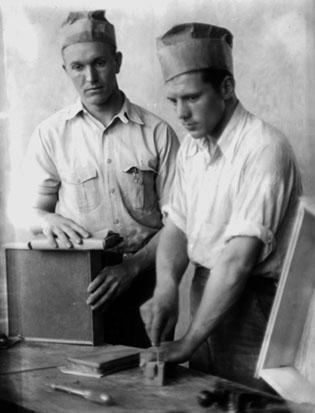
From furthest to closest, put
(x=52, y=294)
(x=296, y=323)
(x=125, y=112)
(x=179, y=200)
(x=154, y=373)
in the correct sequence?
(x=52, y=294)
(x=125, y=112)
(x=179, y=200)
(x=154, y=373)
(x=296, y=323)

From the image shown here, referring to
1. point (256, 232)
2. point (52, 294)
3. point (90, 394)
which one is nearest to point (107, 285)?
point (52, 294)

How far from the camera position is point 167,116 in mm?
3156

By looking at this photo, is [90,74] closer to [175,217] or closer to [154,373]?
[175,217]

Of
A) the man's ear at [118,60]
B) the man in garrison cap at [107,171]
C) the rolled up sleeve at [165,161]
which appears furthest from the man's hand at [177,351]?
the man's ear at [118,60]

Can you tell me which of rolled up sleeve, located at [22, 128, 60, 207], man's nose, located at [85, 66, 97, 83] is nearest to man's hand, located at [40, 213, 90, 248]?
rolled up sleeve, located at [22, 128, 60, 207]

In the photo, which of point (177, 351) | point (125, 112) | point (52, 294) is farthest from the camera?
point (52, 294)

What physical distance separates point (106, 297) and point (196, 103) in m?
0.83

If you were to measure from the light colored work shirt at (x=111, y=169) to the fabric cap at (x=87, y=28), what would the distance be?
24cm

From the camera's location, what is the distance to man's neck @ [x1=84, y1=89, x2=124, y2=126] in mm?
3303

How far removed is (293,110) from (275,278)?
56 centimetres

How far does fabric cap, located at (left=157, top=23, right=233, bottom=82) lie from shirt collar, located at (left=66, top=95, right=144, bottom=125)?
0.25 m

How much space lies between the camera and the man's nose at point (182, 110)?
3053mm

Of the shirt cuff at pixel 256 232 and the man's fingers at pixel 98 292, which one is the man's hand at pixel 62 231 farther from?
the shirt cuff at pixel 256 232

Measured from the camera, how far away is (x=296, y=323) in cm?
282
